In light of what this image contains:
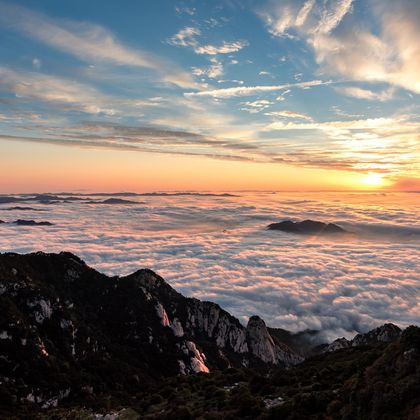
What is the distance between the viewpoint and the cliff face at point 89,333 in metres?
86.8

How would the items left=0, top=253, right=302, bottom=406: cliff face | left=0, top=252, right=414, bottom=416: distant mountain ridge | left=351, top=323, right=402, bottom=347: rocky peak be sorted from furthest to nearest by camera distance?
left=351, top=323, right=402, bottom=347: rocky peak
left=0, top=253, right=302, bottom=406: cliff face
left=0, top=252, right=414, bottom=416: distant mountain ridge

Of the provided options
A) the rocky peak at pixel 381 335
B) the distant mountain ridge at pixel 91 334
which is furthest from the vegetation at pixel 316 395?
the rocky peak at pixel 381 335

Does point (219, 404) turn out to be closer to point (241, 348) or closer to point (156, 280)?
point (156, 280)

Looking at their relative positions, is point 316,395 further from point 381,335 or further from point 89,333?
point 381,335

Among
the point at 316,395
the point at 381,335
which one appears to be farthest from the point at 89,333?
the point at 381,335

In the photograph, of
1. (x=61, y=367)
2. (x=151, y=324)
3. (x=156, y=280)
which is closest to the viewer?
(x=61, y=367)

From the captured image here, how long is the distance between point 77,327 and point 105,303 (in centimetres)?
3710

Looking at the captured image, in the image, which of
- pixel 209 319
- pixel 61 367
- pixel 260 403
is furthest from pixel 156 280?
pixel 260 403

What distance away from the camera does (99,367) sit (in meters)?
105

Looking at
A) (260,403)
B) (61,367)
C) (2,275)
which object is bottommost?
(61,367)

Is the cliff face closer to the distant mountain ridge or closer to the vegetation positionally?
the distant mountain ridge

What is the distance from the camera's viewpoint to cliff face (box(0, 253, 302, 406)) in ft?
285

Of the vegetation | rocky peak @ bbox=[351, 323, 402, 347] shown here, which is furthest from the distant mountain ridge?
the vegetation

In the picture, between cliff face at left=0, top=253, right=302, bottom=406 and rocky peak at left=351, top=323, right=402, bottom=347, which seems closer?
cliff face at left=0, top=253, right=302, bottom=406
